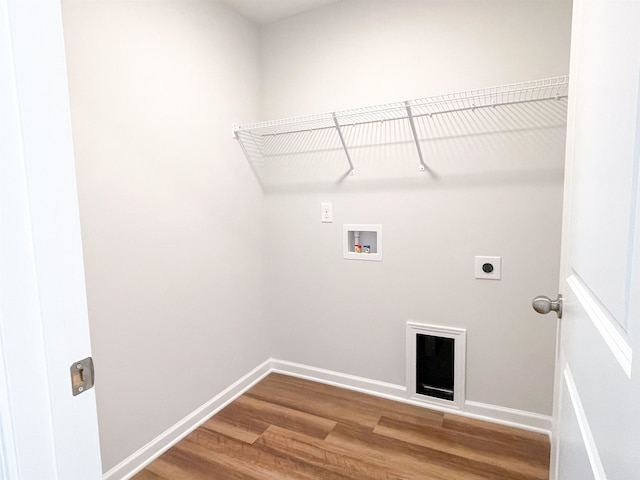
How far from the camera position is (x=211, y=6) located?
2033 millimetres

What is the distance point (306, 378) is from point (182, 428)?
88cm

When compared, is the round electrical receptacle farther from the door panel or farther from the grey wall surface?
the door panel

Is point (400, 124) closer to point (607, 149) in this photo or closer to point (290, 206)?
point (290, 206)

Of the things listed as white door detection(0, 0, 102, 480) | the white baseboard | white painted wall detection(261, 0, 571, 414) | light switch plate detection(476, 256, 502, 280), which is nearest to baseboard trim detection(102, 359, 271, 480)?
the white baseboard

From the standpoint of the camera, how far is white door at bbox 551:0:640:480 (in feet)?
1.50

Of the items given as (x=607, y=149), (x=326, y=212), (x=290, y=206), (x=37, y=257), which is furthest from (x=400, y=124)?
(x=37, y=257)

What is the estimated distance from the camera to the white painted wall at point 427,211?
178cm

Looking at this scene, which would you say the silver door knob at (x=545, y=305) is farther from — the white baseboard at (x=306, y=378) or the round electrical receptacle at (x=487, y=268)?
the white baseboard at (x=306, y=378)

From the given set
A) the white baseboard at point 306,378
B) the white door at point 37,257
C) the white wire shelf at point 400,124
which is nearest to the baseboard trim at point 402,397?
the white baseboard at point 306,378

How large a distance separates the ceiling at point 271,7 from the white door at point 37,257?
6.18ft

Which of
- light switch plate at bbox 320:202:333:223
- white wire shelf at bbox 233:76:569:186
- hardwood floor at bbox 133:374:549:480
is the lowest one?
hardwood floor at bbox 133:374:549:480

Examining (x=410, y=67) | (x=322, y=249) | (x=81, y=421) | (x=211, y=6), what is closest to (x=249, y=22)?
(x=211, y=6)

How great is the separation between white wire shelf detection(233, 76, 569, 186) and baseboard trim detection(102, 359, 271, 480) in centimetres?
140

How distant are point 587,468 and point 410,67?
1936 mm
